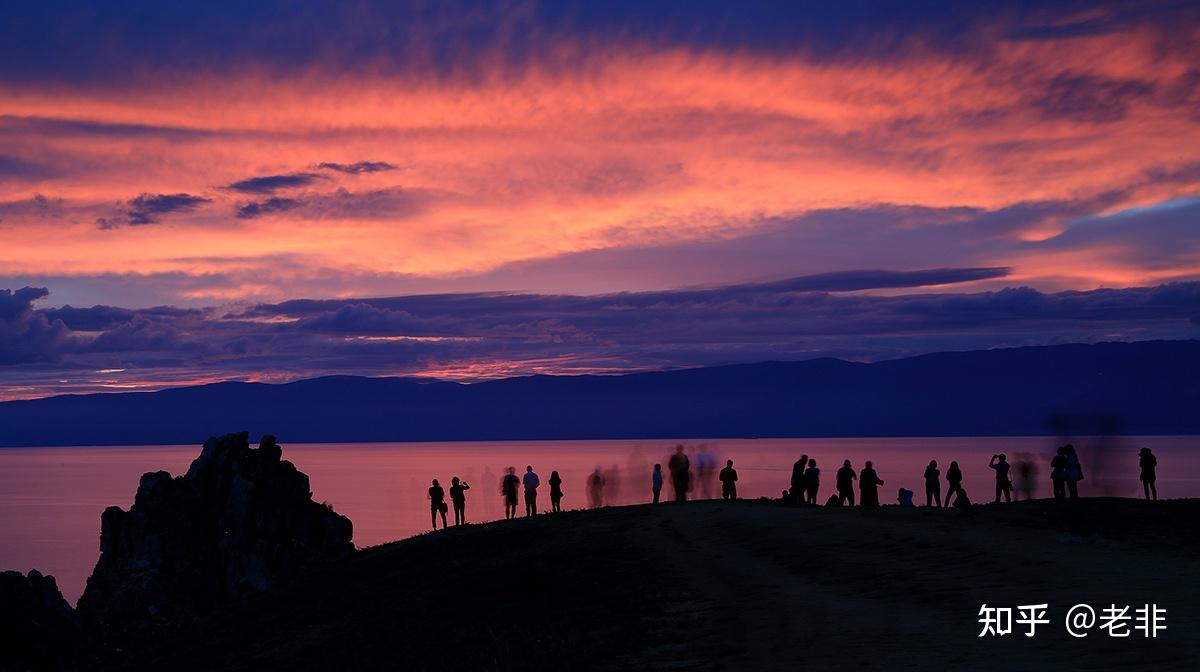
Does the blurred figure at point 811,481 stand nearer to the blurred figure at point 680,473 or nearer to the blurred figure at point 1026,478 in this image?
the blurred figure at point 680,473

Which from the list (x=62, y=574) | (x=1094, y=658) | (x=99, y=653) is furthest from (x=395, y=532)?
(x=1094, y=658)

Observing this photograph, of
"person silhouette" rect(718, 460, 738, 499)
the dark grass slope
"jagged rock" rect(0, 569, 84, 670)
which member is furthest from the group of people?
"jagged rock" rect(0, 569, 84, 670)

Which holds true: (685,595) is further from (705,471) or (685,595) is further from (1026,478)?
(705,471)

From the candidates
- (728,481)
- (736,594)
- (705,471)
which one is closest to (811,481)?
(728,481)

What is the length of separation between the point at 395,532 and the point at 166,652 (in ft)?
335

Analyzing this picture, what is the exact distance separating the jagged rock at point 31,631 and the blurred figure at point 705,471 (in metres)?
26.0

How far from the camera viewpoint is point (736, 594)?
2367 cm

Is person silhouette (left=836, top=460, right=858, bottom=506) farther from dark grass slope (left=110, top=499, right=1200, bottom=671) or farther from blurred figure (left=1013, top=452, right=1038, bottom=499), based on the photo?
blurred figure (left=1013, top=452, right=1038, bottom=499)

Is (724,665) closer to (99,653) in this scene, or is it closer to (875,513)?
(875,513)

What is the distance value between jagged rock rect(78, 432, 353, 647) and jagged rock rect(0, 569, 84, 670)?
18.6 ft

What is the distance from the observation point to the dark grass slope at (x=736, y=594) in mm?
17609

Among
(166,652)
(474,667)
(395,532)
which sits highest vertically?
(474,667)

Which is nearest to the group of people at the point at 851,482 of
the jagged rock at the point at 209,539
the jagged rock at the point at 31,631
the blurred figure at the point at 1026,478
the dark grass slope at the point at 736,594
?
the blurred figure at the point at 1026,478

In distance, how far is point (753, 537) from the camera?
31.5m
